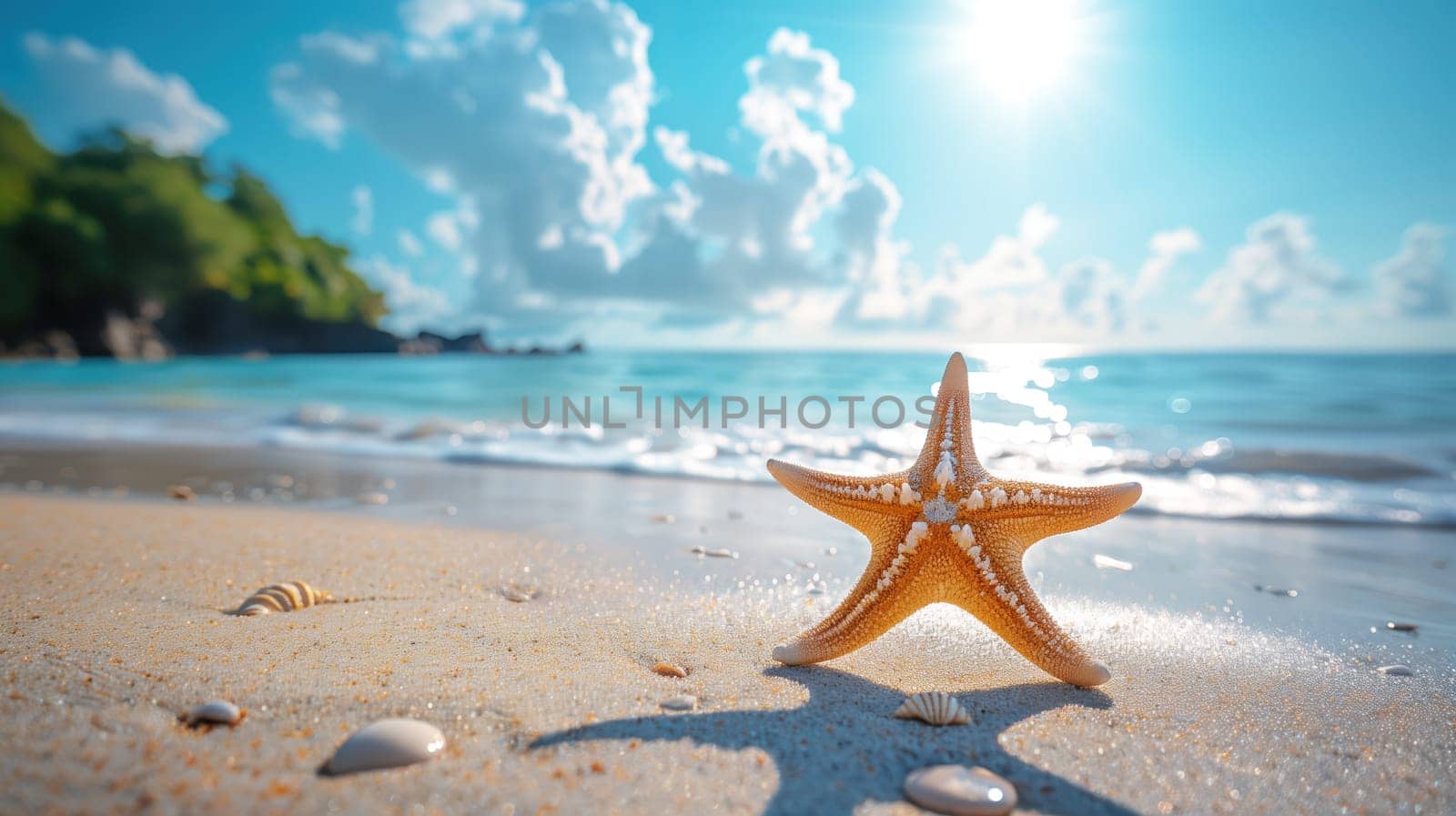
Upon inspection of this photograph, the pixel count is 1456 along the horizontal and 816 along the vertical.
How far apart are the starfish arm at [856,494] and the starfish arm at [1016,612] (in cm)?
29

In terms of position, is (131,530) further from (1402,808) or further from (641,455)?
(1402,808)

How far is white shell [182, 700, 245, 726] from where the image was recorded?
6.61 feet

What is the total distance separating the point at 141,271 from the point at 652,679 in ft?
226

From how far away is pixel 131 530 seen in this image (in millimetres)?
4520

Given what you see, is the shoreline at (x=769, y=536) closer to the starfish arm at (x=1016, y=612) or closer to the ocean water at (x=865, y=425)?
the ocean water at (x=865, y=425)

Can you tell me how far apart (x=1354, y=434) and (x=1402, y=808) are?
12747mm

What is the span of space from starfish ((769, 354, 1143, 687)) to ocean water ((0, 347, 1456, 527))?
4.43 metres

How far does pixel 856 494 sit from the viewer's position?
107 inches

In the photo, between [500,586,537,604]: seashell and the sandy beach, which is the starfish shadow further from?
[500,586,537,604]: seashell

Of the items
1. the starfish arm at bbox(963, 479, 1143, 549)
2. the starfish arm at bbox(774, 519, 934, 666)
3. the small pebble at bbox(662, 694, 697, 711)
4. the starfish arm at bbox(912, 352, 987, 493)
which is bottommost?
the small pebble at bbox(662, 694, 697, 711)

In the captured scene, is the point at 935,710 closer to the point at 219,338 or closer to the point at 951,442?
the point at 951,442

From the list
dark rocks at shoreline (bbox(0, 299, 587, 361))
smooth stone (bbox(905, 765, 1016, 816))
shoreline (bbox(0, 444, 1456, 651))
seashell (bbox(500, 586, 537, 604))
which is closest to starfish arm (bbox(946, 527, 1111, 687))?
smooth stone (bbox(905, 765, 1016, 816))

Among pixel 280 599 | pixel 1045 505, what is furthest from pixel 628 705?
pixel 280 599

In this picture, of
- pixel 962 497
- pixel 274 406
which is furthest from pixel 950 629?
pixel 274 406
